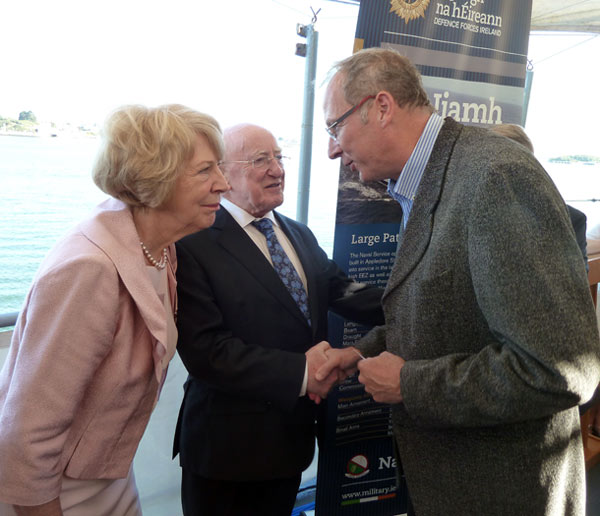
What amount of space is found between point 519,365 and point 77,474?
46.1 inches

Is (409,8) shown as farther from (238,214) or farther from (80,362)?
(80,362)

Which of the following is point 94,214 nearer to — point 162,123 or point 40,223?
point 162,123

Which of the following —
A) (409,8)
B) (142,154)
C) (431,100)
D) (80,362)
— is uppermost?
(409,8)

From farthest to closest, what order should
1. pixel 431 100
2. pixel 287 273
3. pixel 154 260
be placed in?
pixel 431 100
pixel 287 273
pixel 154 260

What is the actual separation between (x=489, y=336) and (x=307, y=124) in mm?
1878

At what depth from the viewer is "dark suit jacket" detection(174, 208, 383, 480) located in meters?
1.70

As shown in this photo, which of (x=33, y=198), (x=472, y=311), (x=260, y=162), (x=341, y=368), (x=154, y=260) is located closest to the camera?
(x=472, y=311)

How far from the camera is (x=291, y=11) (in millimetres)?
2621

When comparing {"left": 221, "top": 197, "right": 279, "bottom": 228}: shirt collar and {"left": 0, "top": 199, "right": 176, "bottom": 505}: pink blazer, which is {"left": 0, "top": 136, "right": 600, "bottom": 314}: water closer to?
{"left": 221, "top": 197, "right": 279, "bottom": 228}: shirt collar

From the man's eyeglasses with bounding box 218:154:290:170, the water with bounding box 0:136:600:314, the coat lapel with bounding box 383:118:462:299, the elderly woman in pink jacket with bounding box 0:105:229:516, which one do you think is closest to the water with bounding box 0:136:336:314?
the water with bounding box 0:136:600:314

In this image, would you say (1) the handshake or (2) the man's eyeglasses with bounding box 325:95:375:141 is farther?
(2) the man's eyeglasses with bounding box 325:95:375:141

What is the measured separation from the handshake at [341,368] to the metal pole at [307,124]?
1.22 metres

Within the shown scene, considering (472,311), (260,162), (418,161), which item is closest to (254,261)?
(260,162)

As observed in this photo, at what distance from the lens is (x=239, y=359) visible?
1676 millimetres
